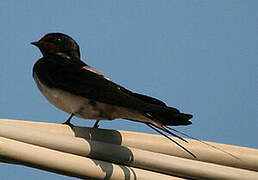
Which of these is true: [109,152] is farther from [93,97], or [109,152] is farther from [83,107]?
[83,107]

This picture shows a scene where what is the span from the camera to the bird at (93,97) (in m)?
2.10

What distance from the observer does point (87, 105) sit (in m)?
2.58

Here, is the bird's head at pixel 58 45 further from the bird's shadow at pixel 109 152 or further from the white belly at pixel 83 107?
the bird's shadow at pixel 109 152

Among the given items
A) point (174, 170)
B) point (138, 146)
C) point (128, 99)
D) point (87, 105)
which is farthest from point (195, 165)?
point (87, 105)

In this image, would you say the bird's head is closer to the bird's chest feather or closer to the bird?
the bird

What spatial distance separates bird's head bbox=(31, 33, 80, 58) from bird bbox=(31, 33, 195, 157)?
22 centimetres

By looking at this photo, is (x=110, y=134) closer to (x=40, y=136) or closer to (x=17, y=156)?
(x=40, y=136)

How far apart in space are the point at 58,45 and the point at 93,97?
1031mm

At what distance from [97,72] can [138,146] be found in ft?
2.91

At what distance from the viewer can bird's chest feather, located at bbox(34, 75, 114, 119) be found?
2547 millimetres

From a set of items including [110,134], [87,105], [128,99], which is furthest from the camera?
[87,105]

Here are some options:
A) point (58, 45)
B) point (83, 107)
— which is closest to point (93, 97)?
point (83, 107)

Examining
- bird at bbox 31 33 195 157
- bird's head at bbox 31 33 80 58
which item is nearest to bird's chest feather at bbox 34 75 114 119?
bird at bbox 31 33 195 157

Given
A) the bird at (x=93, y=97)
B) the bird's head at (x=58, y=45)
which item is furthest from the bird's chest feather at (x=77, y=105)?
the bird's head at (x=58, y=45)
